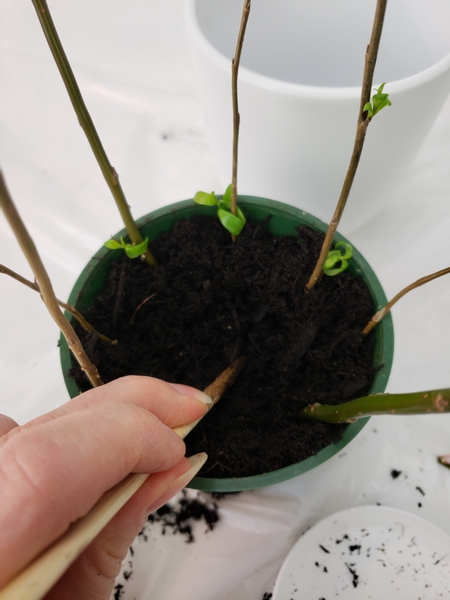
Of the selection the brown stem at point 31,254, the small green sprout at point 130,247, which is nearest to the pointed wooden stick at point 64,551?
the brown stem at point 31,254

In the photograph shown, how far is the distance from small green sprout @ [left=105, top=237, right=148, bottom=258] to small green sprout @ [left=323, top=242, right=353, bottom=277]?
0.19m

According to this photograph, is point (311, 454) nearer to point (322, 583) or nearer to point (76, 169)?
point (322, 583)

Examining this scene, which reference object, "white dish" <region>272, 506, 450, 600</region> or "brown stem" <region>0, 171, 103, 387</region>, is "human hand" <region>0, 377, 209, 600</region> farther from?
"white dish" <region>272, 506, 450, 600</region>

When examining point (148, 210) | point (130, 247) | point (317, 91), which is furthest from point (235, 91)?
point (148, 210)

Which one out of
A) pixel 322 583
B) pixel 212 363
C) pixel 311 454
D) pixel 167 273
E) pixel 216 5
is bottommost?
pixel 322 583

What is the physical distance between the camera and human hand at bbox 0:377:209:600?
228 mm

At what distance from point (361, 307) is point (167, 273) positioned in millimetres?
219

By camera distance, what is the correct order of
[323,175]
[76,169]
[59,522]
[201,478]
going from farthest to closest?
[76,169], [323,175], [201,478], [59,522]

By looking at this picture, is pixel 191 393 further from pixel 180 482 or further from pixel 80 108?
pixel 80 108

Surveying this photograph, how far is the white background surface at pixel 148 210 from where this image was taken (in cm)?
56

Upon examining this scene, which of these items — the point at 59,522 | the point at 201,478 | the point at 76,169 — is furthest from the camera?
the point at 76,169

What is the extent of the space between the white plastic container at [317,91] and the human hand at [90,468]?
281mm

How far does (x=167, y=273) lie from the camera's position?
0.52 meters

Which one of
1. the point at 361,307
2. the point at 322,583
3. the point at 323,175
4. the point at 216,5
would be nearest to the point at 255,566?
the point at 322,583
